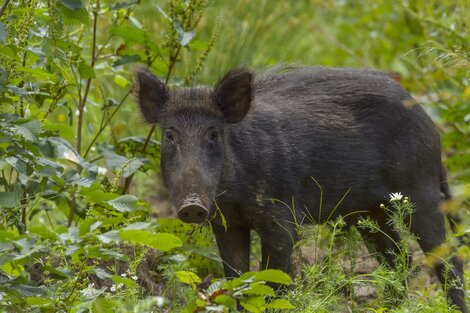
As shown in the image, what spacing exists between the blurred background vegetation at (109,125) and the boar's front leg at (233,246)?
0.93ft

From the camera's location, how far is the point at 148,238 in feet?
11.4

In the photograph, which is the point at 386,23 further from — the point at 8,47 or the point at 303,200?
the point at 8,47

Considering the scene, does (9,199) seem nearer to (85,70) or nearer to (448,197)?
(85,70)

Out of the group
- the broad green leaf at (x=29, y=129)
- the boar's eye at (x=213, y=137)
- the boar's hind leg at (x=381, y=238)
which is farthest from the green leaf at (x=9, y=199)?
the boar's hind leg at (x=381, y=238)

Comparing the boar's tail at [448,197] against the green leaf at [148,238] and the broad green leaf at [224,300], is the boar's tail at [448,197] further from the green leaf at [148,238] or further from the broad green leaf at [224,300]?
the green leaf at [148,238]

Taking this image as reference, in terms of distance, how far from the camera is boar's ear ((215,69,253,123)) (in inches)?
211

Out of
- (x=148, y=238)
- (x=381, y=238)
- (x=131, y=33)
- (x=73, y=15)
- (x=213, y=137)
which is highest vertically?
(x=73, y=15)

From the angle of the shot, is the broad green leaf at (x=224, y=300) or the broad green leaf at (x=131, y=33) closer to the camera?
the broad green leaf at (x=224, y=300)

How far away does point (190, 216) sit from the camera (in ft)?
15.7

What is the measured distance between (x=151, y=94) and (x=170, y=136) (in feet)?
1.14

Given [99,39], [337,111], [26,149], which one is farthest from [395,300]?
[99,39]

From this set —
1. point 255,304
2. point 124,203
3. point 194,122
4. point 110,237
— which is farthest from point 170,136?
point 110,237

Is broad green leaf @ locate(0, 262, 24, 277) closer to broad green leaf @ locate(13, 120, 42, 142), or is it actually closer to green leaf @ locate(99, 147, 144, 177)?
broad green leaf @ locate(13, 120, 42, 142)

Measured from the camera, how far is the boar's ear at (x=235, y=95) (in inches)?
211
